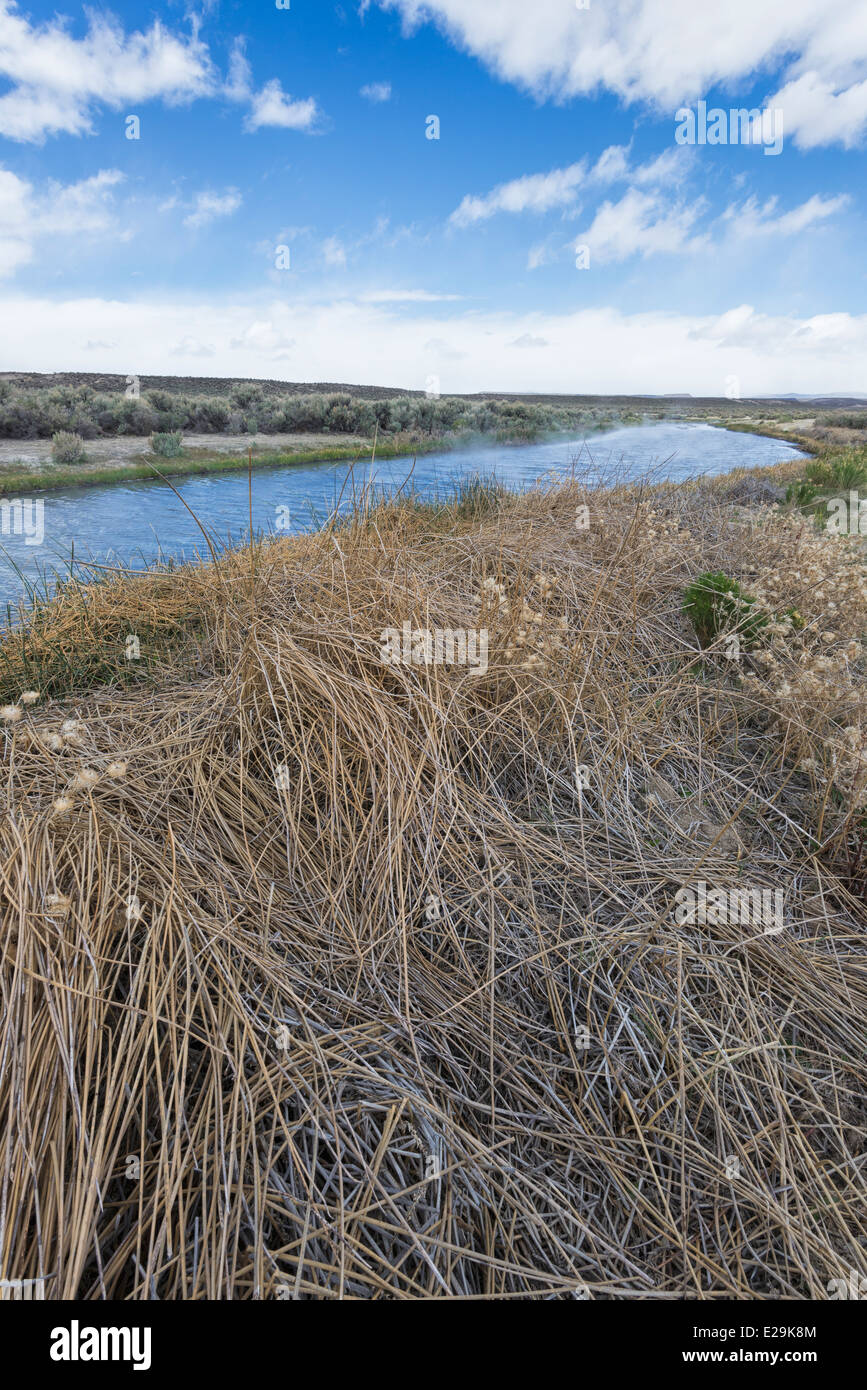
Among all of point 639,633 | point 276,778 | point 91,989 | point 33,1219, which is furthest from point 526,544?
point 33,1219

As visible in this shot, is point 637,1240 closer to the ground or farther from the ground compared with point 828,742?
closer to the ground

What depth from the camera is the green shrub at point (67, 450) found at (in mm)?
7535

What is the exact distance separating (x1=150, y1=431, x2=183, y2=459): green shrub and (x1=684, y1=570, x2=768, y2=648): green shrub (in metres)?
7.84

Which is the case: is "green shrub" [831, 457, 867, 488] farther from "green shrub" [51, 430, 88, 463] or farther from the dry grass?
"green shrub" [51, 430, 88, 463]

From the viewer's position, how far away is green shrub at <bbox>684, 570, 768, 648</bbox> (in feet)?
8.82

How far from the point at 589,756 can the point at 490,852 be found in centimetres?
60

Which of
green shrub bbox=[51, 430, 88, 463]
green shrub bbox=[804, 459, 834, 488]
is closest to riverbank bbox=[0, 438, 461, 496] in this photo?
green shrub bbox=[51, 430, 88, 463]

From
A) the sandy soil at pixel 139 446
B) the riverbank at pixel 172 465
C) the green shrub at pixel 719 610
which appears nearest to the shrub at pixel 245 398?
the sandy soil at pixel 139 446

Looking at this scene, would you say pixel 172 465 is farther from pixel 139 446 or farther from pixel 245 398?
pixel 245 398

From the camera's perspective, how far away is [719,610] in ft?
9.20

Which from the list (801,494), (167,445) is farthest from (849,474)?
(167,445)

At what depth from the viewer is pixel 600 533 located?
12.2 ft
